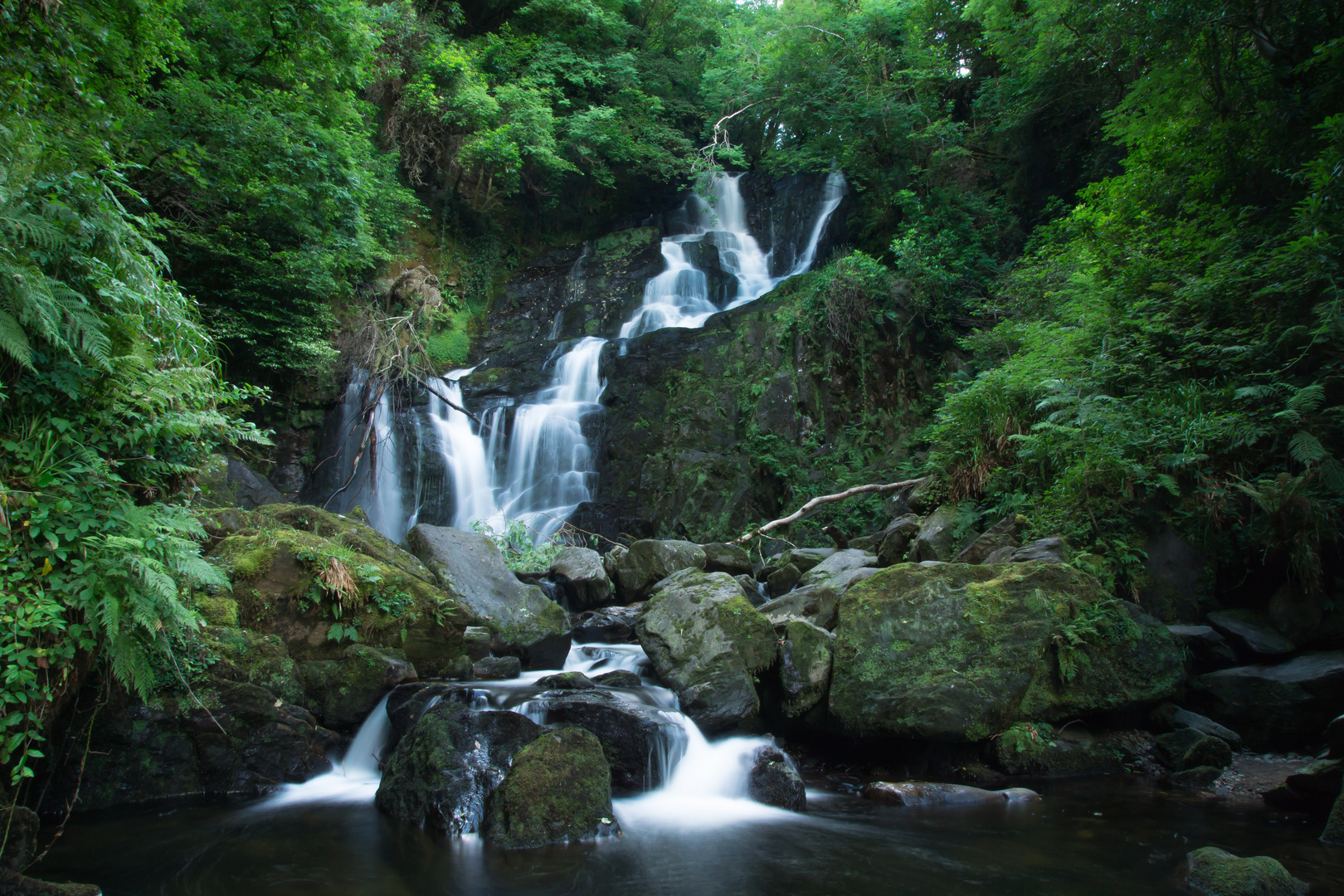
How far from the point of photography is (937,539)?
8.56 m

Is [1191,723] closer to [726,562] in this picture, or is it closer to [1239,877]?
[1239,877]

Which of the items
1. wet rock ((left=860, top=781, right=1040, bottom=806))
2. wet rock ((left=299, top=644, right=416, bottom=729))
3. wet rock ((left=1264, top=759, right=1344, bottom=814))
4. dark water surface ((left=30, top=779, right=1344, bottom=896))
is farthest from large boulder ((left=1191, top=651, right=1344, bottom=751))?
wet rock ((left=299, top=644, right=416, bottom=729))

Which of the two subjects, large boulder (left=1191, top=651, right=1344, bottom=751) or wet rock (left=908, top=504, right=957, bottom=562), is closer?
large boulder (left=1191, top=651, right=1344, bottom=751)

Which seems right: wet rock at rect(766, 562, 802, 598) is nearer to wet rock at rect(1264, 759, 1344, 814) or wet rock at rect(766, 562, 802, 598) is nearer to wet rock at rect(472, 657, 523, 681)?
wet rock at rect(472, 657, 523, 681)

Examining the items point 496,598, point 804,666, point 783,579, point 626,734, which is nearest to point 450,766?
point 626,734

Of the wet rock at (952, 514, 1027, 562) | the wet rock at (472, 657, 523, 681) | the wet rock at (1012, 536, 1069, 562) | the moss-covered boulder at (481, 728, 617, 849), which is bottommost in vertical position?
the moss-covered boulder at (481, 728, 617, 849)

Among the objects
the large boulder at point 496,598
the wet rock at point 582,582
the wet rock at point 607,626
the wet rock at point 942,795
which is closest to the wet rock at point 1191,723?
the wet rock at point 942,795

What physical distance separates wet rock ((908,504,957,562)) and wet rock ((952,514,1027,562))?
1.92 ft

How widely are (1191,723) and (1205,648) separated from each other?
2.59 feet

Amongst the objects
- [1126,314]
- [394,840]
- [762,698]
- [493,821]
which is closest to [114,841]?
[394,840]

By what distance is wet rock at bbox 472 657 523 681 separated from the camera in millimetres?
7297

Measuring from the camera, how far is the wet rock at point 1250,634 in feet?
19.9

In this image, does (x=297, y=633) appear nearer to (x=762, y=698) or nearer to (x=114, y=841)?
(x=114, y=841)

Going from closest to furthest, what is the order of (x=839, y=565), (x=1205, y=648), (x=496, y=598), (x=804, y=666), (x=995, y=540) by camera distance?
(x=804, y=666), (x=1205, y=648), (x=995, y=540), (x=496, y=598), (x=839, y=565)
